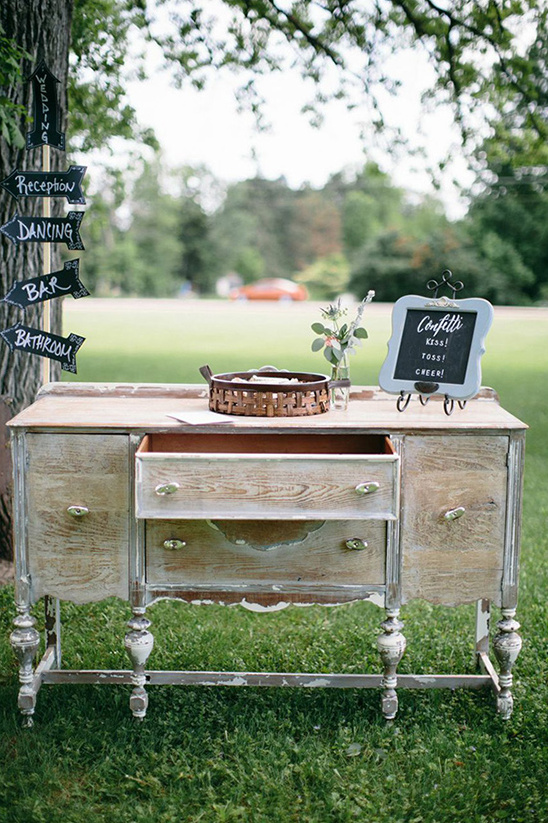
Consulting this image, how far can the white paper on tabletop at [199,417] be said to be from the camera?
2861mm

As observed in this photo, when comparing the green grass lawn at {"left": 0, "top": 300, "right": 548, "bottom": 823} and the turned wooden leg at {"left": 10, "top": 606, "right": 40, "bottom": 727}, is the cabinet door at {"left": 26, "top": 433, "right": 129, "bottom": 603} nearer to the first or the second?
the turned wooden leg at {"left": 10, "top": 606, "right": 40, "bottom": 727}

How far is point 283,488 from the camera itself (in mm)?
2703

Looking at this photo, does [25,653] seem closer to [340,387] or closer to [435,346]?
[340,387]

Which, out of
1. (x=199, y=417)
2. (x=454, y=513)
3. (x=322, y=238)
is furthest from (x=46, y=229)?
(x=322, y=238)

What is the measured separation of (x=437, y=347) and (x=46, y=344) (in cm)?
160

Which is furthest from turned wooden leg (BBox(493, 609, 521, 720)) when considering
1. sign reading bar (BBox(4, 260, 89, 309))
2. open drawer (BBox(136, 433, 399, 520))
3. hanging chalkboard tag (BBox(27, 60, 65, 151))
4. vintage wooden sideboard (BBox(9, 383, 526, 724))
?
hanging chalkboard tag (BBox(27, 60, 65, 151))

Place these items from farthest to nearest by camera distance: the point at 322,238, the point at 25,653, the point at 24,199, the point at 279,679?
1. the point at 322,238
2. the point at 24,199
3. the point at 279,679
4. the point at 25,653

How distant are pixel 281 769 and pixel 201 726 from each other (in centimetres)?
38

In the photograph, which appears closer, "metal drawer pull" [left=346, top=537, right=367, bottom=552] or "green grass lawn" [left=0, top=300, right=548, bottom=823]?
"green grass lawn" [left=0, top=300, right=548, bottom=823]

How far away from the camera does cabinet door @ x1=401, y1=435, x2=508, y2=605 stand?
289cm

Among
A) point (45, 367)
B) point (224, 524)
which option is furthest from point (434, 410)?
point (45, 367)

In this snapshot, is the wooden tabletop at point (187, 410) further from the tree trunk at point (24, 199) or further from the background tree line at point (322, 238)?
the background tree line at point (322, 238)

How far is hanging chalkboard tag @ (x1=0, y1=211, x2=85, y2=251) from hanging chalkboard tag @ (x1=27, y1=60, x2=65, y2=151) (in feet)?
0.98

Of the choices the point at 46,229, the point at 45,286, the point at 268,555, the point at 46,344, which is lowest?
the point at 268,555
